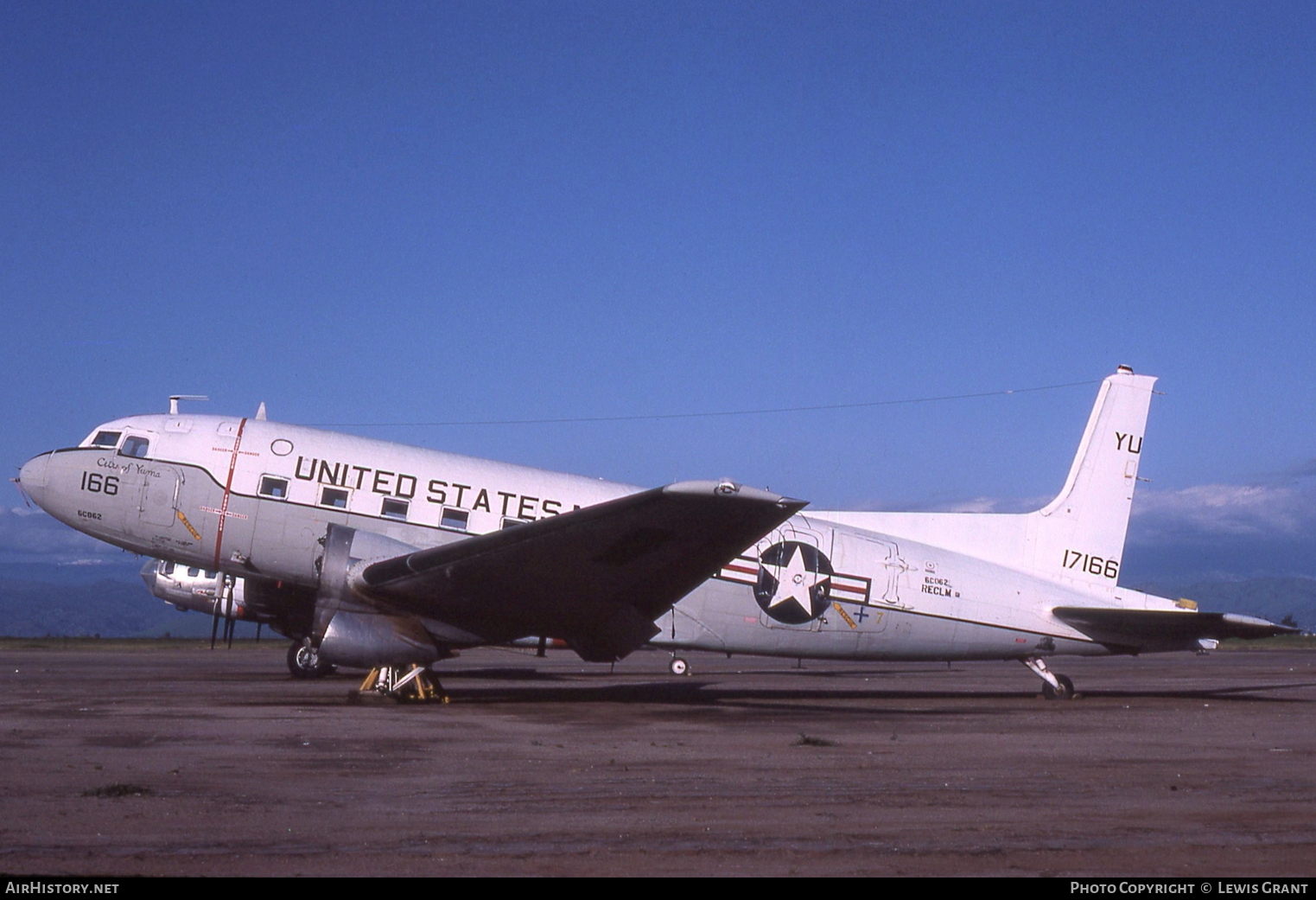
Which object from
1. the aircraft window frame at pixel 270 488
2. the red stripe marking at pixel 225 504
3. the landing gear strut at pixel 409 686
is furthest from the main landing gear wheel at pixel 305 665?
the aircraft window frame at pixel 270 488

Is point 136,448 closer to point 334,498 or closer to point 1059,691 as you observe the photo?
point 334,498

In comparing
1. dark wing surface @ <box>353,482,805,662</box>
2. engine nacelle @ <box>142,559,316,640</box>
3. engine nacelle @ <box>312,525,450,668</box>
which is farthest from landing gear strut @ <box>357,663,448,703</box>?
engine nacelle @ <box>142,559,316,640</box>

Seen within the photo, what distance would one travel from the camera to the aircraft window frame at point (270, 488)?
1534 centimetres

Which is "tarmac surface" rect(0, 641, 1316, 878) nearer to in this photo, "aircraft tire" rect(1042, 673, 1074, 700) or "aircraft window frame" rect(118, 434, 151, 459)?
"aircraft tire" rect(1042, 673, 1074, 700)

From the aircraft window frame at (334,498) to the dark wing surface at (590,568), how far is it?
160 cm

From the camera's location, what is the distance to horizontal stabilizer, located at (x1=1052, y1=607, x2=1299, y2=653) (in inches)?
639

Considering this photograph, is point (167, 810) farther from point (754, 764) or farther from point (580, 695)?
point (580, 695)

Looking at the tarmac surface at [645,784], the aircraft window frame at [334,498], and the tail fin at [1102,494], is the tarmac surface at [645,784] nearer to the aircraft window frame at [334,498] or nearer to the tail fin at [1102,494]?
the tail fin at [1102,494]

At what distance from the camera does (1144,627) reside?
16656mm

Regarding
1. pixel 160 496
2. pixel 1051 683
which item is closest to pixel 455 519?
pixel 160 496

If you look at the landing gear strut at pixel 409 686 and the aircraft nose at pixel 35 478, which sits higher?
the aircraft nose at pixel 35 478

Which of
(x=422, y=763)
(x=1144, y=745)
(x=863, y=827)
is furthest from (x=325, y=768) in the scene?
(x=1144, y=745)

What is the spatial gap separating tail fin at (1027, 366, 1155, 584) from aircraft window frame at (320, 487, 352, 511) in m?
10.9
